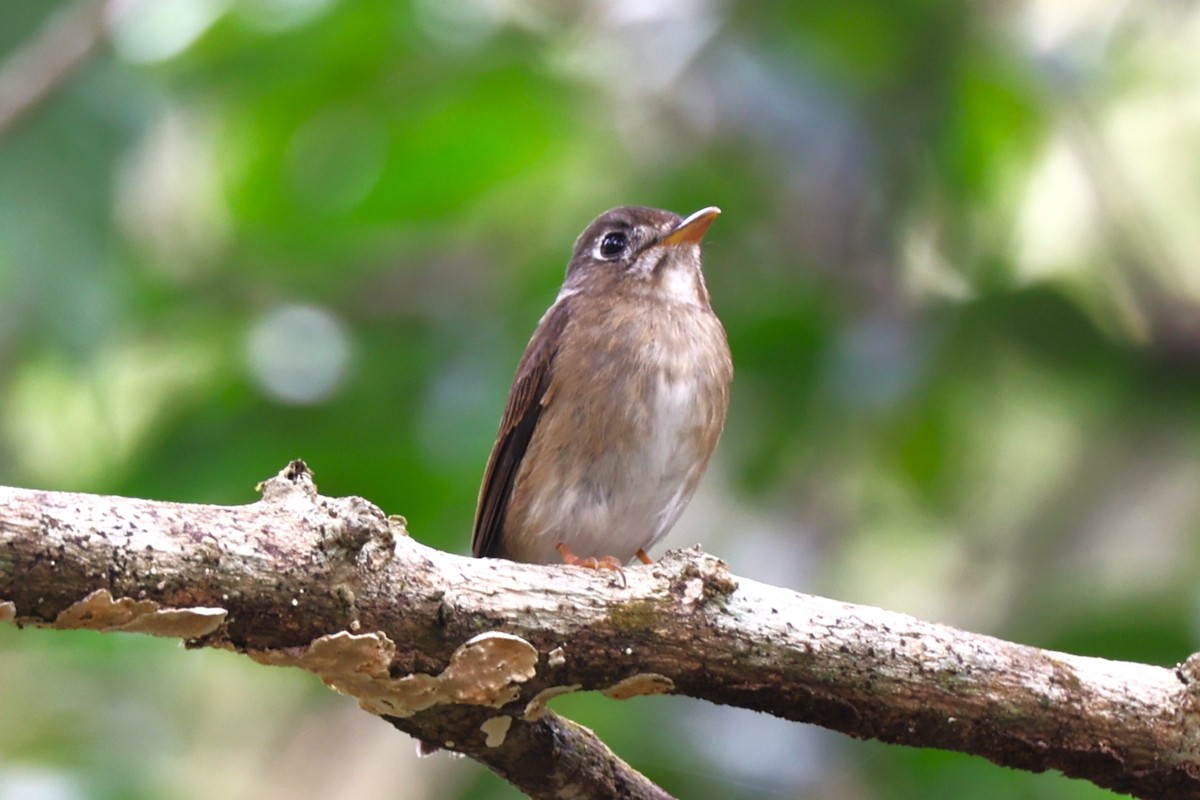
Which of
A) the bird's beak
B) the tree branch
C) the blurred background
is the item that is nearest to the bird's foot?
the blurred background

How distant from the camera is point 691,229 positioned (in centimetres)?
495

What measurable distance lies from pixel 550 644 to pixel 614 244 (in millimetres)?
2441

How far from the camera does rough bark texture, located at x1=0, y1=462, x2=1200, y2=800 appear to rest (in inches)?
99.7

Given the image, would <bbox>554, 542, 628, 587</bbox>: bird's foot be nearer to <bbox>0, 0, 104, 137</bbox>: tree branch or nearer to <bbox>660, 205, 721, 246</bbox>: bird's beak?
<bbox>660, 205, 721, 246</bbox>: bird's beak

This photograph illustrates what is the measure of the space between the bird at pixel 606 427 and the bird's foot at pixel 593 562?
18mm

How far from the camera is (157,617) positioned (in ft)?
8.22

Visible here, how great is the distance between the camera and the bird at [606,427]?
174 inches

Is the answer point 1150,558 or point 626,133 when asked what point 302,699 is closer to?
point 626,133

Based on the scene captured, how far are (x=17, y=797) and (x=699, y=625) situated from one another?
2303mm

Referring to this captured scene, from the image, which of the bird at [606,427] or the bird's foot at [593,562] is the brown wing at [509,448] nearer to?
the bird at [606,427]

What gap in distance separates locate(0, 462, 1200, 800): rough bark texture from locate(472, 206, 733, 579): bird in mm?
1195

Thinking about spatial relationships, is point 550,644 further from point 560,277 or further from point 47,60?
point 47,60

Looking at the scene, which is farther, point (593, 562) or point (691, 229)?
point (691, 229)

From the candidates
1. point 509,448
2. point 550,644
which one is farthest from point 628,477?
point 550,644
